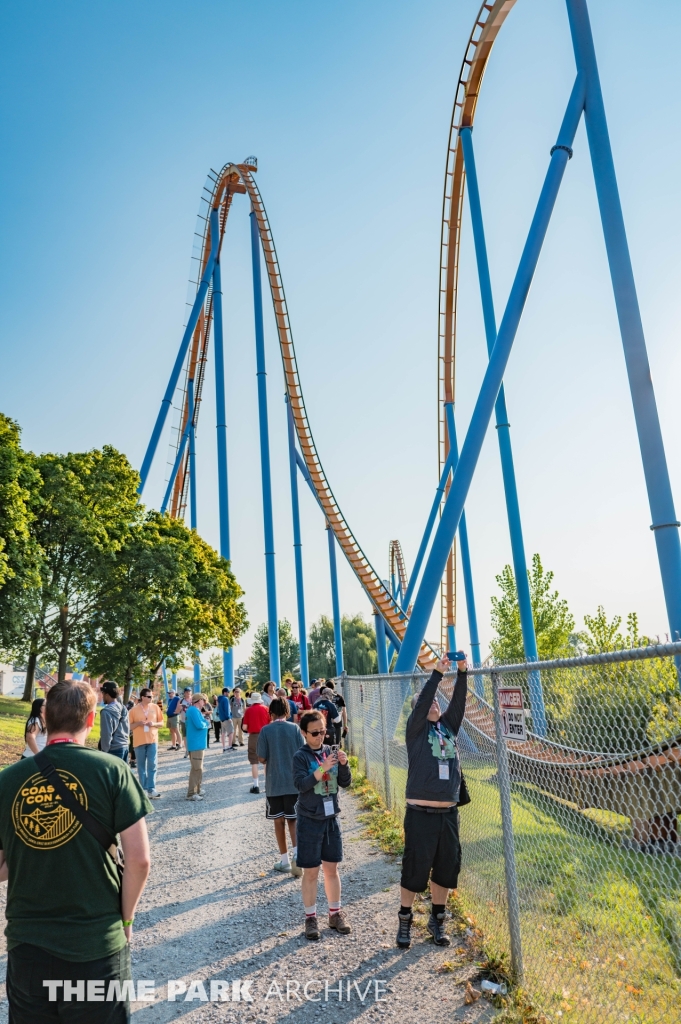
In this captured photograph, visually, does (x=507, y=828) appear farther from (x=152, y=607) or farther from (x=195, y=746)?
(x=152, y=607)

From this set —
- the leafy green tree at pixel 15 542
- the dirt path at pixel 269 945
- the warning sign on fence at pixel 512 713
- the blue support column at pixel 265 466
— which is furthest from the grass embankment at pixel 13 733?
the warning sign on fence at pixel 512 713

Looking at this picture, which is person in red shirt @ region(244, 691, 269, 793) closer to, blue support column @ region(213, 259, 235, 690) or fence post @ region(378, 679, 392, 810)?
fence post @ region(378, 679, 392, 810)

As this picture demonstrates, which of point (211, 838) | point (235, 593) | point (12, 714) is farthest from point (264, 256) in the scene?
point (211, 838)

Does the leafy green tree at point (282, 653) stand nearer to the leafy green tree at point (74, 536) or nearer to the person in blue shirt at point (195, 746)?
the leafy green tree at point (74, 536)

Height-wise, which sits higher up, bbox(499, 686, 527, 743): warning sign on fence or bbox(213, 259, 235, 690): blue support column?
bbox(213, 259, 235, 690): blue support column

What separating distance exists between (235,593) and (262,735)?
18689 mm

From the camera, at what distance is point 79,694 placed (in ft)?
8.27

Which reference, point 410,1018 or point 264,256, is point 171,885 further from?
point 264,256

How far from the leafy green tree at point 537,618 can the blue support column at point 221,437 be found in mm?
8308

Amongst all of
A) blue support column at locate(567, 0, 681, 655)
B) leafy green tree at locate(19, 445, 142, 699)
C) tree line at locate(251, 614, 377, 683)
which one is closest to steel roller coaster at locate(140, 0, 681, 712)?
blue support column at locate(567, 0, 681, 655)

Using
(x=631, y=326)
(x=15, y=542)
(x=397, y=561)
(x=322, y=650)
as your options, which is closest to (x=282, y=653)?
(x=322, y=650)

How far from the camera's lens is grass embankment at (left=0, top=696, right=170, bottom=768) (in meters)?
13.5

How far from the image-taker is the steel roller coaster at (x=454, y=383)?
27.1 feet

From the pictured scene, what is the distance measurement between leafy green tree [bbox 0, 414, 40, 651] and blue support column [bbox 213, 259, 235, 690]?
802cm
